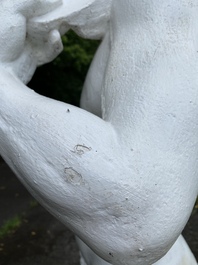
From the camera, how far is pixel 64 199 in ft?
2.56

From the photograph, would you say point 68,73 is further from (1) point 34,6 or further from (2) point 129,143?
(2) point 129,143

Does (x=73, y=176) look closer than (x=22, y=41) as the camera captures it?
Yes

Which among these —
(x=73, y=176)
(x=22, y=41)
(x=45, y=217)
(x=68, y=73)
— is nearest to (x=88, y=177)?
(x=73, y=176)

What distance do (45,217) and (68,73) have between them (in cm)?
142

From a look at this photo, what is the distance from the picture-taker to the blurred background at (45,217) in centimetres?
313

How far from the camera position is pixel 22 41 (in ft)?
2.95

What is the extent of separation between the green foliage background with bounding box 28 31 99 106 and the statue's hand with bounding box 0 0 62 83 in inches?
117

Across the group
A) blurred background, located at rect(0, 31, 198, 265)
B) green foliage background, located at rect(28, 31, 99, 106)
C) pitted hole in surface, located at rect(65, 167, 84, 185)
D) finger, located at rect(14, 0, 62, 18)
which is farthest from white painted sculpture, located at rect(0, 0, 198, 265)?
green foliage background, located at rect(28, 31, 99, 106)

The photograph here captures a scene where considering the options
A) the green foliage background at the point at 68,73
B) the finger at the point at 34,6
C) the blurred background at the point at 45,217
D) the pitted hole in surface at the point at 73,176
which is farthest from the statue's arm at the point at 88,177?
the green foliage background at the point at 68,73

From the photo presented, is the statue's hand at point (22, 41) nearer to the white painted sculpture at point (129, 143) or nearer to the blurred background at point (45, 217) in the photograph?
the white painted sculpture at point (129, 143)

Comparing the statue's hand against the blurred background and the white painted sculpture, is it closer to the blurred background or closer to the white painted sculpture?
the white painted sculpture

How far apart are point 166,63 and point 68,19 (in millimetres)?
257

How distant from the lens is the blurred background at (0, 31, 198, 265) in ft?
10.3

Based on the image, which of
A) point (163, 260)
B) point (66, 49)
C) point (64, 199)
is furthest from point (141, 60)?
point (66, 49)
